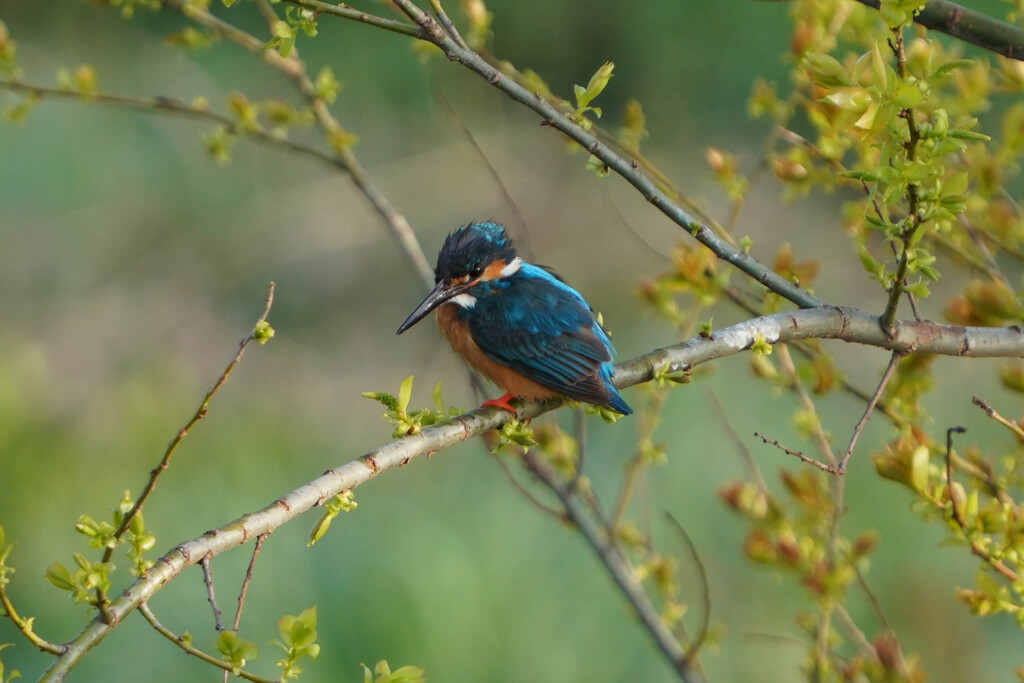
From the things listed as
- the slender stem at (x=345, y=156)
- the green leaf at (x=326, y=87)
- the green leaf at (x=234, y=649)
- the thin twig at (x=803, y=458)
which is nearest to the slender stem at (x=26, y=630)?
the green leaf at (x=234, y=649)

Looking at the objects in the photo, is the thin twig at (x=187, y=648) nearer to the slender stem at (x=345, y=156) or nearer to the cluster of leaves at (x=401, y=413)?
the cluster of leaves at (x=401, y=413)

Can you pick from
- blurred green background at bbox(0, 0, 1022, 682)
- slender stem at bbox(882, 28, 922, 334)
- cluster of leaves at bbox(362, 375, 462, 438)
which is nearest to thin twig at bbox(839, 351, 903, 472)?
slender stem at bbox(882, 28, 922, 334)

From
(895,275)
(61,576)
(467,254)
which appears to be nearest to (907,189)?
(895,275)

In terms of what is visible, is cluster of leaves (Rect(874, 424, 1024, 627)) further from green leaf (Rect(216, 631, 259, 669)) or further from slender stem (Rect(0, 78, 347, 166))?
Result: slender stem (Rect(0, 78, 347, 166))

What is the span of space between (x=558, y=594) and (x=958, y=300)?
61.9 inches

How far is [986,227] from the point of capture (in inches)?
75.0

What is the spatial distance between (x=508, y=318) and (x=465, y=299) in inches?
4.7

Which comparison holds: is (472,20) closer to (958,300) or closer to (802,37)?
(802,37)

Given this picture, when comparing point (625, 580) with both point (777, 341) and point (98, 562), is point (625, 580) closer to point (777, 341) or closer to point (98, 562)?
point (777, 341)

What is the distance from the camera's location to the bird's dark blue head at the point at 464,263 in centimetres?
206

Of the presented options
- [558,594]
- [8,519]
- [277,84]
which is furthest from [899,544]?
[277,84]

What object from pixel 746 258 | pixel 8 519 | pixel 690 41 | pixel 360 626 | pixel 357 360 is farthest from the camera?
pixel 690 41

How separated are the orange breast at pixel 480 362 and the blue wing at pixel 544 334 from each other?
18mm

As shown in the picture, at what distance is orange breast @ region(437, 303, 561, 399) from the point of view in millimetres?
1947
